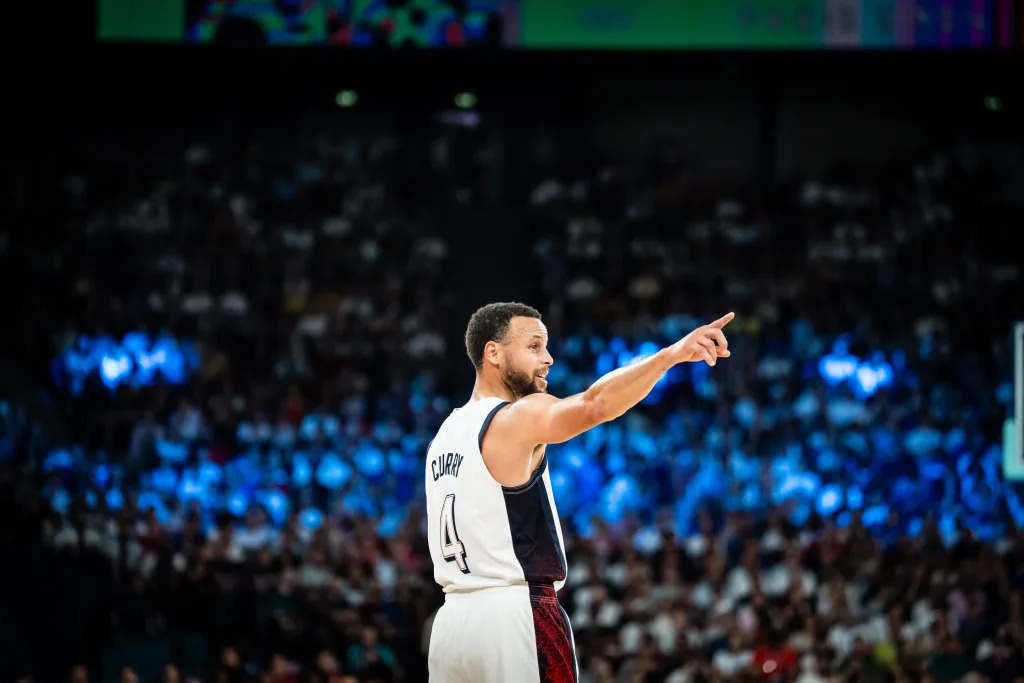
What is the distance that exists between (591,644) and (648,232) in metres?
8.72

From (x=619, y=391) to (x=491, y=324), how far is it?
0.79 metres

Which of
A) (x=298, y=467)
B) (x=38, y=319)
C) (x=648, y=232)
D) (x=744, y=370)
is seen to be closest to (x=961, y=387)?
(x=744, y=370)

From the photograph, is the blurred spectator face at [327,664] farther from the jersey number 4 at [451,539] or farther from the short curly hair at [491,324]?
the short curly hair at [491,324]

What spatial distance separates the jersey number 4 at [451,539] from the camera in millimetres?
4746

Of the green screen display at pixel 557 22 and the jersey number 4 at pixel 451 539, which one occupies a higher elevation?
the green screen display at pixel 557 22

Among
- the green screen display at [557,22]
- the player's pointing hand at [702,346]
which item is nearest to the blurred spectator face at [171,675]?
the player's pointing hand at [702,346]

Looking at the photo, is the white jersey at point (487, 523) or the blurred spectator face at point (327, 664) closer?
the white jersey at point (487, 523)

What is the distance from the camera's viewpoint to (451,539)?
479 centimetres

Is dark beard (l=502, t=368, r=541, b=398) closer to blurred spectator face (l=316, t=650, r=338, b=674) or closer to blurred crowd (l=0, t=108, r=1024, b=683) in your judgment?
blurred crowd (l=0, t=108, r=1024, b=683)

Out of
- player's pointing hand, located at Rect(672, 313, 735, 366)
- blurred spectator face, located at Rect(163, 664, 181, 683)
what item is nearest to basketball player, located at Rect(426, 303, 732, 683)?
player's pointing hand, located at Rect(672, 313, 735, 366)

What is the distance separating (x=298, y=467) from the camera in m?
15.3

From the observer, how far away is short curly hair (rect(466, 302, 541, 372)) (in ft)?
15.9

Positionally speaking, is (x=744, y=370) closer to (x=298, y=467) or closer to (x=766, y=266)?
(x=766, y=266)

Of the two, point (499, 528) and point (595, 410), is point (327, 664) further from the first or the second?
point (595, 410)
